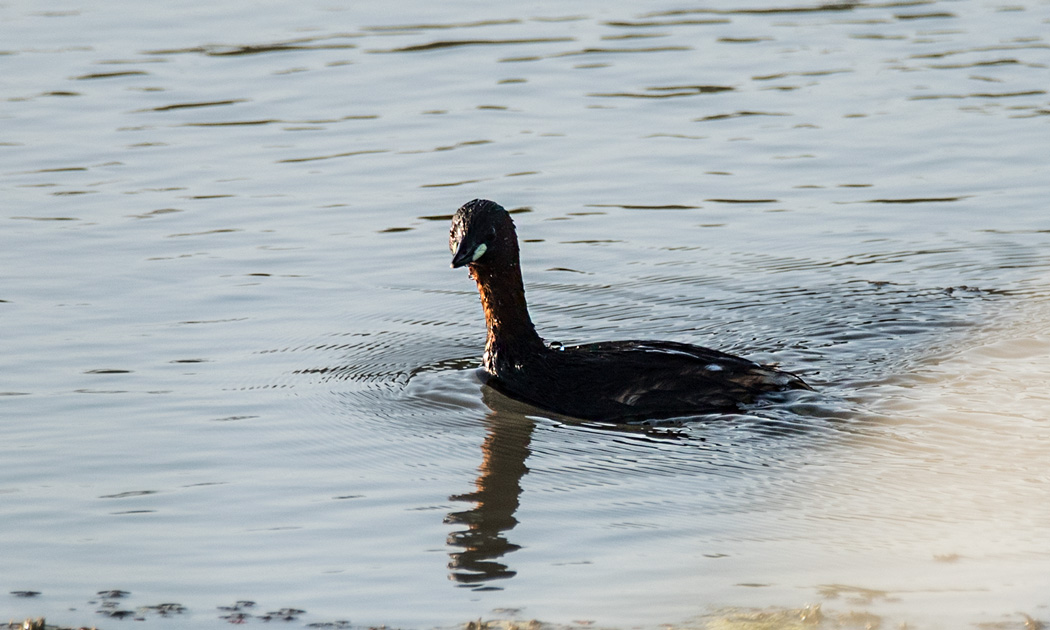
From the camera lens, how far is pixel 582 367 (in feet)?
28.9

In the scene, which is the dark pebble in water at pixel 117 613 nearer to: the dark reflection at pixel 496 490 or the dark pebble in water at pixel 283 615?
the dark pebble in water at pixel 283 615

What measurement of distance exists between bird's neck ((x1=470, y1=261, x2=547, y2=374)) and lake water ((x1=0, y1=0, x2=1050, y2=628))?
0.30 metres

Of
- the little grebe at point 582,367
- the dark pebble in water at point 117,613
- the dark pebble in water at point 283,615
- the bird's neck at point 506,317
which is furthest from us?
the bird's neck at point 506,317

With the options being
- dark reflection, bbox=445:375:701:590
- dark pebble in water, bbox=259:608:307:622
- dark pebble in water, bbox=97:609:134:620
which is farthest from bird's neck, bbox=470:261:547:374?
dark pebble in water, bbox=97:609:134:620

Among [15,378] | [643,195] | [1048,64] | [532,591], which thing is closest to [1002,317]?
[643,195]

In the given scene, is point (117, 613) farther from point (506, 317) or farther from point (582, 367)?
point (506, 317)

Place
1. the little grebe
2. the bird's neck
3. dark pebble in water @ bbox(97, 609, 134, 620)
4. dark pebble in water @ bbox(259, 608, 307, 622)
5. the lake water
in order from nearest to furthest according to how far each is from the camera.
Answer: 1. dark pebble in water @ bbox(259, 608, 307, 622)
2. dark pebble in water @ bbox(97, 609, 134, 620)
3. the lake water
4. the little grebe
5. the bird's neck

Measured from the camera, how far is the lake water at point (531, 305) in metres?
6.57

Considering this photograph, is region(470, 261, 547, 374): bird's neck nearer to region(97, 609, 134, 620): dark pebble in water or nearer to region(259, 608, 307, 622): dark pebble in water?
region(259, 608, 307, 622): dark pebble in water

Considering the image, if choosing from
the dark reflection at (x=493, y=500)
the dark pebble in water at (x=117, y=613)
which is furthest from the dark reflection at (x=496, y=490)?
the dark pebble in water at (x=117, y=613)

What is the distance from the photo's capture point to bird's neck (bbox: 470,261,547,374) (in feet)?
30.2

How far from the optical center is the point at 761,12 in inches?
771

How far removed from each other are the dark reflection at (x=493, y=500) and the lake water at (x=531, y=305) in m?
0.03

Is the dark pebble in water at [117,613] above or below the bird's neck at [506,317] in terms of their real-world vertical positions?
below
